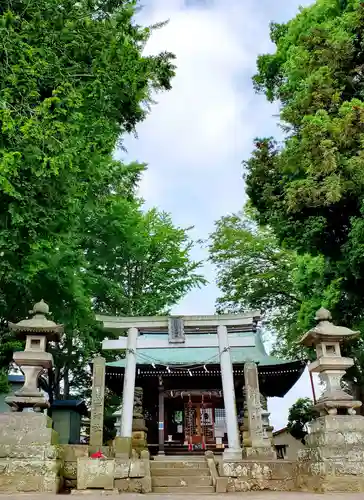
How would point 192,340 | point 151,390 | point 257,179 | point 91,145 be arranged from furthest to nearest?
point 151,390 < point 257,179 < point 192,340 < point 91,145

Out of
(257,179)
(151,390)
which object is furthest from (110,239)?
(257,179)

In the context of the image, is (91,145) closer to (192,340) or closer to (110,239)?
(192,340)

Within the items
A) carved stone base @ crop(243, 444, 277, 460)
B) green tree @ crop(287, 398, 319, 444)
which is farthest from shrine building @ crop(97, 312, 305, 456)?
carved stone base @ crop(243, 444, 277, 460)

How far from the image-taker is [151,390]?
17656 millimetres

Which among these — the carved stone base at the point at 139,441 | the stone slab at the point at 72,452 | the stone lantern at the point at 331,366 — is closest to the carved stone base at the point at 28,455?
the stone slab at the point at 72,452

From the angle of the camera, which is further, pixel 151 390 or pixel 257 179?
pixel 151 390

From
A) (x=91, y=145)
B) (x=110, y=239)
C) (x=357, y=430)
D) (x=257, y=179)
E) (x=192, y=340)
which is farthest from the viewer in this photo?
(x=110, y=239)

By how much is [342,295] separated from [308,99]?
5937 mm

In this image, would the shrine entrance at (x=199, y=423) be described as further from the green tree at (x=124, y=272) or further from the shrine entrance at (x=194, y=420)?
the green tree at (x=124, y=272)

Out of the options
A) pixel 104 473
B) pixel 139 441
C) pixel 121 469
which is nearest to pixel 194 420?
pixel 139 441

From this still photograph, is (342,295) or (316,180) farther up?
(316,180)

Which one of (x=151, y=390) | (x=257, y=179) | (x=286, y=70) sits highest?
(x=286, y=70)

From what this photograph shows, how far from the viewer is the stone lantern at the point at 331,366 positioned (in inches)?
310

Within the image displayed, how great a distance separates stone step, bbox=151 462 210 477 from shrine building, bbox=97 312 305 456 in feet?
7.44
